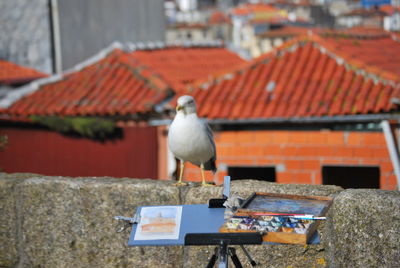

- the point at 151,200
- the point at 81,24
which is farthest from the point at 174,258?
the point at 81,24

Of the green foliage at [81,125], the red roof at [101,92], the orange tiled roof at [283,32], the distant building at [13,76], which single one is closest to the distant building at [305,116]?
the red roof at [101,92]

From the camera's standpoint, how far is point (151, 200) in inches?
145

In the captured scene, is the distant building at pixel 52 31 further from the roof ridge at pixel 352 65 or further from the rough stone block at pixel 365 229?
the rough stone block at pixel 365 229

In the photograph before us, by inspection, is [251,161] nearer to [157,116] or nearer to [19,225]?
[157,116]

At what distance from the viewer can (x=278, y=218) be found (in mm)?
2621

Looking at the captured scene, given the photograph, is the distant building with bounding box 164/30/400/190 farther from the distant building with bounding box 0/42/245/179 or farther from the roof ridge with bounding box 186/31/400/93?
the distant building with bounding box 0/42/245/179

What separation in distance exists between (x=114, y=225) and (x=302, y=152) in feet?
18.1

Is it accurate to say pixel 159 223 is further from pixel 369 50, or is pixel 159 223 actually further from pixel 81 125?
pixel 369 50

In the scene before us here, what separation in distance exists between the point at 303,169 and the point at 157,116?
109 inches

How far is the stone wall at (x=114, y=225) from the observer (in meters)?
3.19

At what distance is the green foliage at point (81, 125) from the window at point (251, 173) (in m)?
2.18

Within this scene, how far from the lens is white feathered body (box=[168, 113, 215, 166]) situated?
3.83m

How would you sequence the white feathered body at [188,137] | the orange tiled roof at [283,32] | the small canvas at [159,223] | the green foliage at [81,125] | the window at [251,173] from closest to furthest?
the small canvas at [159,223], the white feathered body at [188,137], the window at [251,173], the green foliage at [81,125], the orange tiled roof at [283,32]

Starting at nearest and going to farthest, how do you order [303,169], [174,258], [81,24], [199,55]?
[174,258]
[303,169]
[199,55]
[81,24]
